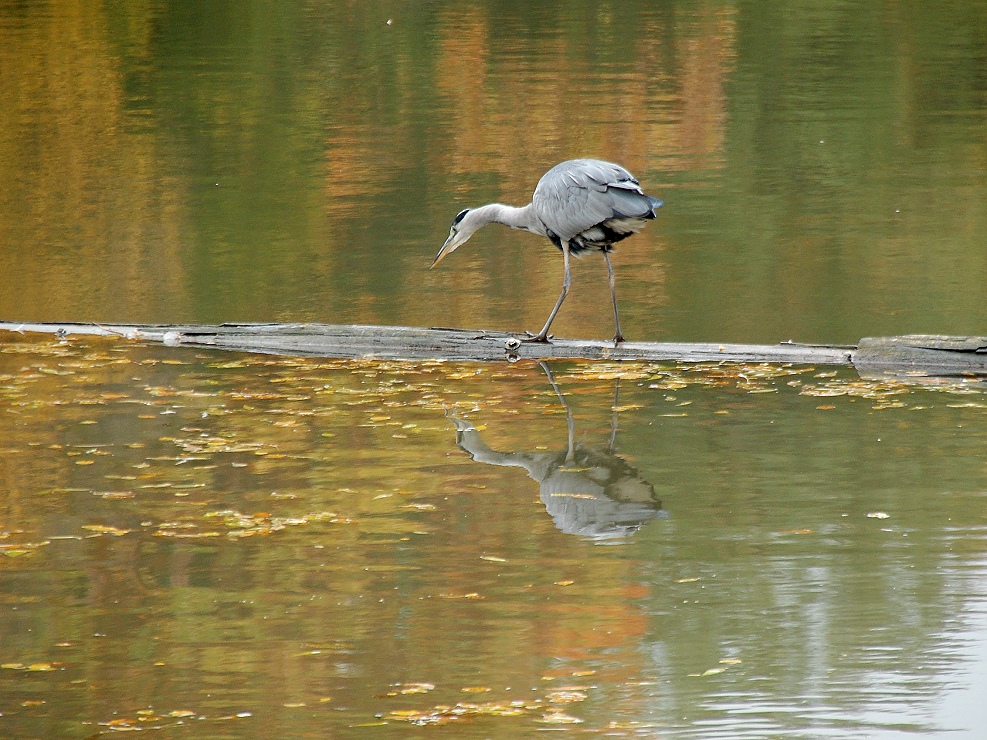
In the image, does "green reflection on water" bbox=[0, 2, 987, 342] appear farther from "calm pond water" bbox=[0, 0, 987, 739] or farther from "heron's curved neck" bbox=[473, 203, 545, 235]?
"heron's curved neck" bbox=[473, 203, 545, 235]

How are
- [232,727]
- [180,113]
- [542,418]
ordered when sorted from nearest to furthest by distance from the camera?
1. [232,727]
2. [542,418]
3. [180,113]

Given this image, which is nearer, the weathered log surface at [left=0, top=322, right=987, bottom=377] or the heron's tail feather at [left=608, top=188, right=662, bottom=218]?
the weathered log surface at [left=0, top=322, right=987, bottom=377]

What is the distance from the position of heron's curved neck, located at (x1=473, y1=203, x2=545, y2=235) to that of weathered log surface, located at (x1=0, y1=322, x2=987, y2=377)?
2.40 feet

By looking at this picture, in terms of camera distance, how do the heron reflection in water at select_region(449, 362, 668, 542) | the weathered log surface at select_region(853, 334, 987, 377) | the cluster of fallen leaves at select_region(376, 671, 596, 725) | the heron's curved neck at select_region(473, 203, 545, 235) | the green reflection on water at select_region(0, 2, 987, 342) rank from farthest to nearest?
the green reflection on water at select_region(0, 2, 987, 342)
the heron's curved neck at select_region(473, 203, 545, 235)
the weathered log surface at select_region(853, 334, 987, 377)
the heron reflection in water at select_region(449, 362, 668, 542)
the cluster of fallen leaves at select_region(376, 671, 596, 725)

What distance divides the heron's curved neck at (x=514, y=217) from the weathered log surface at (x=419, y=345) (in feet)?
2.42

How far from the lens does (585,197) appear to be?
9.45 m

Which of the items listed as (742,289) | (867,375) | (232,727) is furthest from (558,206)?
(232,727)

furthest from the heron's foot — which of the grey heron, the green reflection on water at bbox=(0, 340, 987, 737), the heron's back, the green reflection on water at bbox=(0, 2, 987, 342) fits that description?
the green reflection on water at bbox=(0, 2, 987, 342)

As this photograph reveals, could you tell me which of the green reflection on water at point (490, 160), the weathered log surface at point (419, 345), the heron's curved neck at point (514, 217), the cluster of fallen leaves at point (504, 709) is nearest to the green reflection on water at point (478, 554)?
the cluster of fallen leaves at point (504, 709)

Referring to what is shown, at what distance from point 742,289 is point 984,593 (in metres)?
6.14

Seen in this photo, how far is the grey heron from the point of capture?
30.6 ft

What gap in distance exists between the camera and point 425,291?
493 inches

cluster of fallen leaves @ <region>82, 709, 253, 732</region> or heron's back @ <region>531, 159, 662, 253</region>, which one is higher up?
heron's back @ <region>531, 159, 662, 253</region>

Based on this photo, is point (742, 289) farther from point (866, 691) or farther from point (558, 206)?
point (866, 691)
